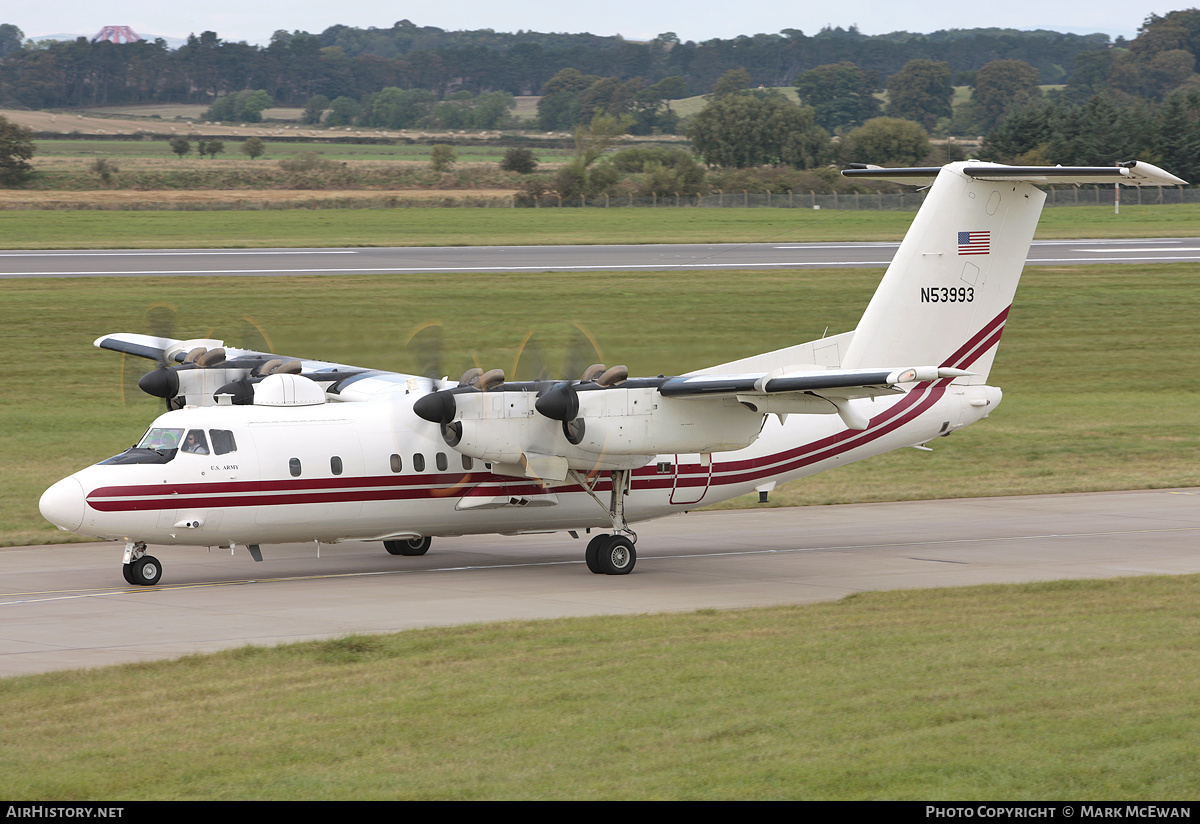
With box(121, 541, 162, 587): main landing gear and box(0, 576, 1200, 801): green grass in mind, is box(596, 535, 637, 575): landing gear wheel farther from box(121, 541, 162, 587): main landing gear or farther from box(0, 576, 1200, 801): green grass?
box(121, 541, 162, 587): main landing gear

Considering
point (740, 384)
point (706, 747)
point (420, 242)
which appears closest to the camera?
point (706, 747)

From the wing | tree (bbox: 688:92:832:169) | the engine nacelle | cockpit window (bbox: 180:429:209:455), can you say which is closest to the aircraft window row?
the engine nacelle

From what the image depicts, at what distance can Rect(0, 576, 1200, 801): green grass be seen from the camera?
10.7 metres

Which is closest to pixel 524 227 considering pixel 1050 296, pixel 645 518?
pixel 1050 296

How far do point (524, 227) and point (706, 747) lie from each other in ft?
255

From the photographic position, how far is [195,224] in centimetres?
8544

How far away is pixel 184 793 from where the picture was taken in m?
10.6

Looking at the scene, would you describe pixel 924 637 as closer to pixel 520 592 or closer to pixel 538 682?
pixel 538 682

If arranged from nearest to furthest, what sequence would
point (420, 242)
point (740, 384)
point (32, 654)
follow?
point (32, 654) → point (740, 384) → point (420, 242)

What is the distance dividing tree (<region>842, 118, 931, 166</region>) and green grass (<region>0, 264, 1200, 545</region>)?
1995 inches

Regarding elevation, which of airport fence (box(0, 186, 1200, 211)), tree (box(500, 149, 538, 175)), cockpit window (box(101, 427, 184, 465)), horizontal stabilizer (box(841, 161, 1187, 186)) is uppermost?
horizontal stabilizer (box(841, 161, 1187, 186))

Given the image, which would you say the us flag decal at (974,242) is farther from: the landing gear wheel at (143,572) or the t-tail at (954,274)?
the landing gear wheel at (143,572)

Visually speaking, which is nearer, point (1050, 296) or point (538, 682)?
point (538, 682)

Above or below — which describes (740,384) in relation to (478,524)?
above
